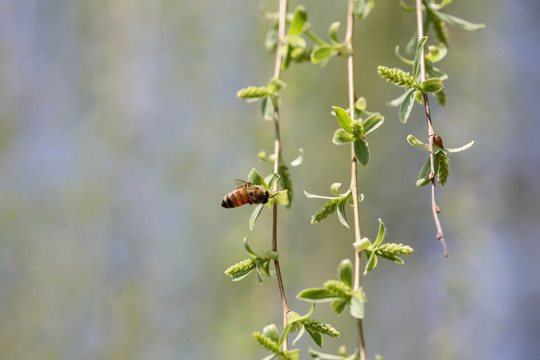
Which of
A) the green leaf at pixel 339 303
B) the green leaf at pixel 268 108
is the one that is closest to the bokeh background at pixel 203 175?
the green leaf at pixel 268 108

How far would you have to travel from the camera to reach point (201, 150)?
2.06 meters

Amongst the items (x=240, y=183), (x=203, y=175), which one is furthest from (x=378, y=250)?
(x=203, y=175)

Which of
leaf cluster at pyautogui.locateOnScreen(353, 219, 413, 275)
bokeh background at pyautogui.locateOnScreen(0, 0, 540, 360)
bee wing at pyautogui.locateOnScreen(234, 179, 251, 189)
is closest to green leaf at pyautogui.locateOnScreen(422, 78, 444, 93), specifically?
leaf cluster at pyautogui.locateOnScreen(353, 219, 413, 275)

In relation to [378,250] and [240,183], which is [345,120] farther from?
[240,183]

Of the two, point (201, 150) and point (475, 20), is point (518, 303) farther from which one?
point (201, 150)

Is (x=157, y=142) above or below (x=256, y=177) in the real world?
below

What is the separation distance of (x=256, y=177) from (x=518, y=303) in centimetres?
162

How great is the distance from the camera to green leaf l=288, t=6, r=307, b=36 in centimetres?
50

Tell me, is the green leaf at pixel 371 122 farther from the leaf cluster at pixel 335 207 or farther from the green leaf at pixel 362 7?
the green leaf at pixel 362 7

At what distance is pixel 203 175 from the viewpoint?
6.69 ft

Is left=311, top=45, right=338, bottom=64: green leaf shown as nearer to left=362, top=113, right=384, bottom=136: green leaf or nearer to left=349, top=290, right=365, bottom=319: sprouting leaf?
left=362, top=113, right=384, bottom=136: green leaf

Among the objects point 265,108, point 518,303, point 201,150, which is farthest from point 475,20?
point 265,108

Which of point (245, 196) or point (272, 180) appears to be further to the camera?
point (245, 196)

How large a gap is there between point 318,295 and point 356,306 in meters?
0.03
